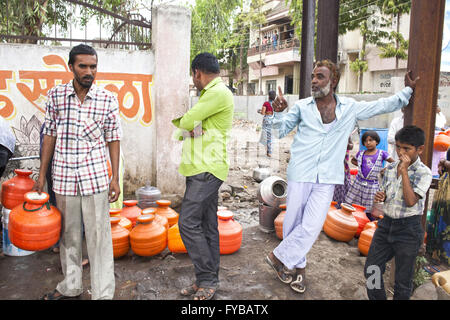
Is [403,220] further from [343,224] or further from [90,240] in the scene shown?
[90,240]

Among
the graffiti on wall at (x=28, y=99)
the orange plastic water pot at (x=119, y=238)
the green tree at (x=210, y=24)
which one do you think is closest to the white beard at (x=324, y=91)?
the orange plastic water pot at (x=119, y=238)

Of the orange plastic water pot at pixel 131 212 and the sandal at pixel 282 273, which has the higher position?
the orange plastic water pot at pixel 131 212

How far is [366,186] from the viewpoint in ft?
16.0

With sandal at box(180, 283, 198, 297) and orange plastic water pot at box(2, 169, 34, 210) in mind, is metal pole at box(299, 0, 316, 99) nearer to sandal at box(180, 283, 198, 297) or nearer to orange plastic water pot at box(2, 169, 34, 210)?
sandal at box(180, 283, 198, 297)

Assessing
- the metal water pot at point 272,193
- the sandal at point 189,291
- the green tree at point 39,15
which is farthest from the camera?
the green tree at point 39,15

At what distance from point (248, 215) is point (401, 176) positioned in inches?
122

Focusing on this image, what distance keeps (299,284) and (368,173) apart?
2322mm

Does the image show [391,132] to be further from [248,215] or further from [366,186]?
[248,215]

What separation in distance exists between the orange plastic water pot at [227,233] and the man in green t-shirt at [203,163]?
0.82 metres

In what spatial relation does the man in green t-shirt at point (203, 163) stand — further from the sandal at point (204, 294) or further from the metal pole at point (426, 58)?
the metal pole at point (426, 58)

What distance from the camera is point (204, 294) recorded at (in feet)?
9.36

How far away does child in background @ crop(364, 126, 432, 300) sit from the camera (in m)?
2.55

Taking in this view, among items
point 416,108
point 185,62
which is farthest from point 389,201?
point 185,62

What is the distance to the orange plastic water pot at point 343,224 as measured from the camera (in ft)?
13.6
